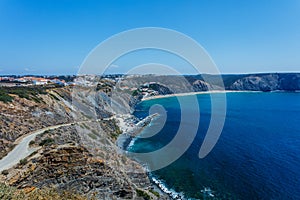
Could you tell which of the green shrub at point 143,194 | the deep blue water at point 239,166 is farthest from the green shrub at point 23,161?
the deep blue water at point 239,166

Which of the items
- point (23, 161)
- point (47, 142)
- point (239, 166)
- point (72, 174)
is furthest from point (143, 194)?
point (239, 166)

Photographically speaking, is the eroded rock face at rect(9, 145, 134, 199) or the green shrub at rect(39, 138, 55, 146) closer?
the eroded rock face at rect(9, 145, 134, 199)

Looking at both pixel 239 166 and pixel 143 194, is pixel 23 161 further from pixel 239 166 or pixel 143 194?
pixel 239 166

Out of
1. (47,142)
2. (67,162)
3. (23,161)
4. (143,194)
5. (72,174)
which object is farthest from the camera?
(47,142)

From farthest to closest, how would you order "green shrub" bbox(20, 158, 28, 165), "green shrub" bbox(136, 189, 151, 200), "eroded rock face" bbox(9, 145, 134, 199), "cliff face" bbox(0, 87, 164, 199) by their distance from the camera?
"green shrub" bbox(136, 189, 151, 200), "green shrub" bbox(20, 158, 28, 165), "cliff face" bbox(0, 87, 164, 199), "eroded rock face" bbox(9, 145, 134, 199)

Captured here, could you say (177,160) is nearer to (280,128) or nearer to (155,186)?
(155,186)

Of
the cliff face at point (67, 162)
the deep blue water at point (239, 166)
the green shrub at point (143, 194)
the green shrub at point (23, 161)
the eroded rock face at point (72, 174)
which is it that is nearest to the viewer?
→ the eroded rock face at point (72, 174)

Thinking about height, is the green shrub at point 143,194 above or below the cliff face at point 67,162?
below

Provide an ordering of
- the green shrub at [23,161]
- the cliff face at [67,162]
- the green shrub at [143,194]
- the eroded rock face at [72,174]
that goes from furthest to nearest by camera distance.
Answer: the green shrub at [143,194] < the green shrub at [23,161] < the cliff face at [67,162] < the eroded rock face at [72,174]

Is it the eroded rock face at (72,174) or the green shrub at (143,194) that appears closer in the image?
the eroded rock face at (72,174)

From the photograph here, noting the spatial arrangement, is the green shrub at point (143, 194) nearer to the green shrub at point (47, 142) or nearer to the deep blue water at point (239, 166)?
the deep blue water at point (239, 166)

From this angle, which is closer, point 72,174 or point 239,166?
point 72,174

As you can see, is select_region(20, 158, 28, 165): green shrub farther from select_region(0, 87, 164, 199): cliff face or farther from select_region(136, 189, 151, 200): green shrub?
select_region(136, 189, 151, 200): green shrub

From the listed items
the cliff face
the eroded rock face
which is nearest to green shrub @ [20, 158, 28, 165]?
the cliff face
